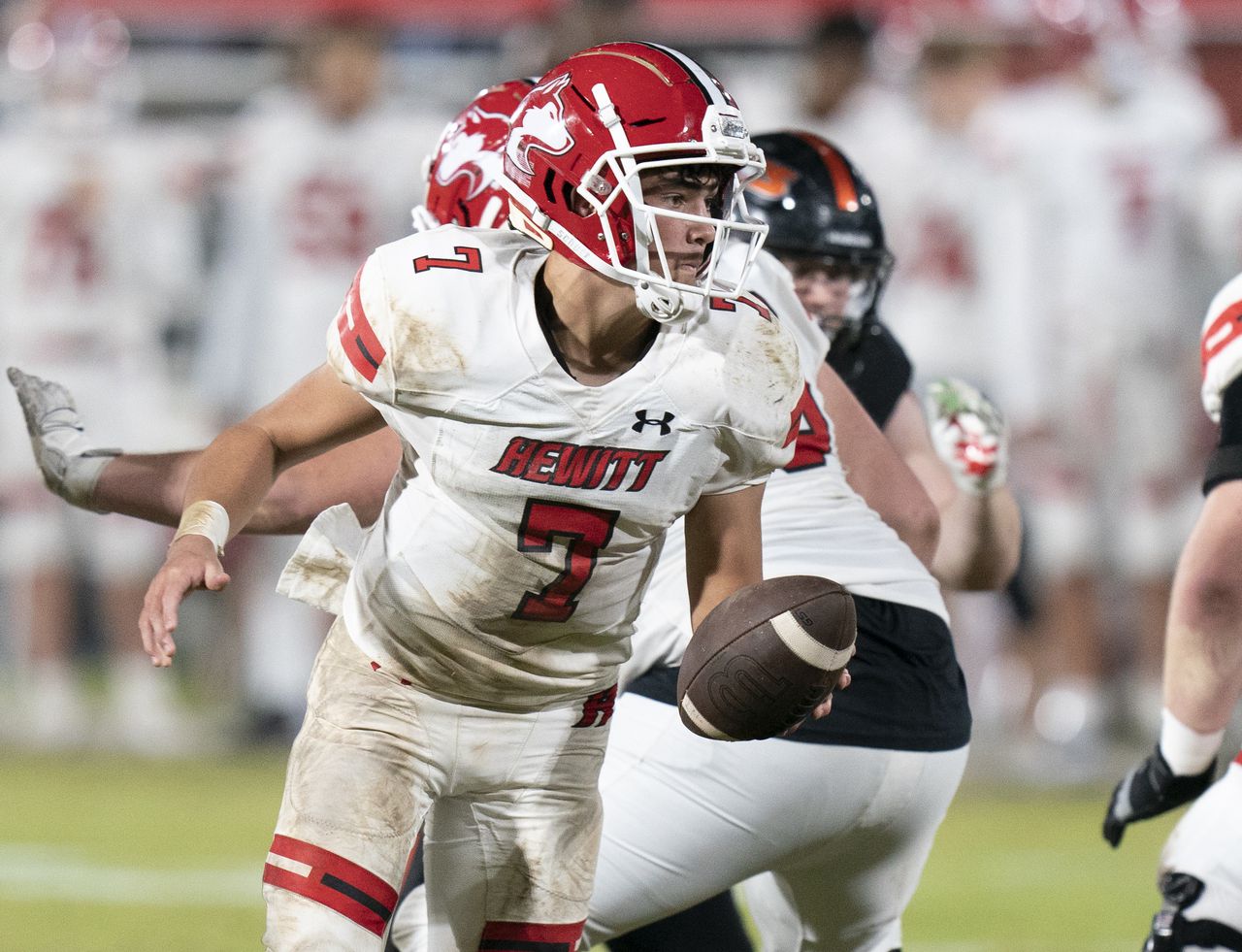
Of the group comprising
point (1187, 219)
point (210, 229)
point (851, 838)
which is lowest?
Result: point (851, 838)

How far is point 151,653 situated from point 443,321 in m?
0.54

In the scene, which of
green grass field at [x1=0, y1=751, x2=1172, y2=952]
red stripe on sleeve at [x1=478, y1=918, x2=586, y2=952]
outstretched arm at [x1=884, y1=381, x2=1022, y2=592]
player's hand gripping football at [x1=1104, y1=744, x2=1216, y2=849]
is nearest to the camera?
red stripe on sleeve at [x1=478, y1=918, x2=586, y2=952]

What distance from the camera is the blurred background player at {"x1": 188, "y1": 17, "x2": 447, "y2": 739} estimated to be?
7.11 m

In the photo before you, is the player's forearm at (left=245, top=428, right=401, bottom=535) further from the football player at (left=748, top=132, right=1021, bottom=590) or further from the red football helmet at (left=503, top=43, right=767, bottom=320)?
the football player at (left=748, top=132, right=1021, bottom=590)

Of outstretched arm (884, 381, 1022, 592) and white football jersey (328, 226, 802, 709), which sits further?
outstretched arm (884, 381, 1022, 592)

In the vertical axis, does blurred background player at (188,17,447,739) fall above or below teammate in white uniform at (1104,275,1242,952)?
above

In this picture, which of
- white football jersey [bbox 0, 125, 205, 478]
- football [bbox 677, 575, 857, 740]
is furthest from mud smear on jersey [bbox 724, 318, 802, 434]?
white football jersey [bbox 0, 125, 205, 478]

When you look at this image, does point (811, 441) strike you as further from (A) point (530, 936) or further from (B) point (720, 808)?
(A) point (530, 936)

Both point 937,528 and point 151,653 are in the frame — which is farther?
point 937,528

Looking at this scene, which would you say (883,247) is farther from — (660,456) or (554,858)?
(554,858)

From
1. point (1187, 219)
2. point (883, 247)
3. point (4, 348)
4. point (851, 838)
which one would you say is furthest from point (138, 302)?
point (851, 838)

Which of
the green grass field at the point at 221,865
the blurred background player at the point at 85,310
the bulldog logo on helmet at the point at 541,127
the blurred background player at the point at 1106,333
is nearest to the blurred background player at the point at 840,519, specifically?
the bulldog logo on helmet at the point at 541,127

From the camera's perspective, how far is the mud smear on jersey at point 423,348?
2459mm

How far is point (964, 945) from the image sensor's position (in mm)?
4664
